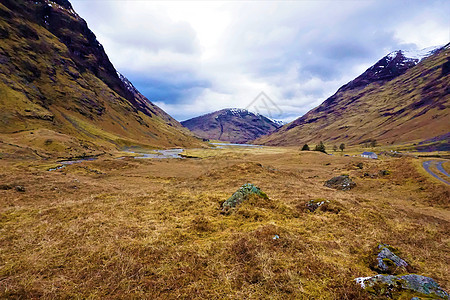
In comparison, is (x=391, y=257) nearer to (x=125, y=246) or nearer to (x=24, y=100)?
(x=125, y=246)

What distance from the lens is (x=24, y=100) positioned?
3999 inches

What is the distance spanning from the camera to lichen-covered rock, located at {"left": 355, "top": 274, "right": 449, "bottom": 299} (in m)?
5.04

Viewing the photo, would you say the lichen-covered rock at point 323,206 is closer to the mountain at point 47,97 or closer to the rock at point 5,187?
the rock at point 5,187

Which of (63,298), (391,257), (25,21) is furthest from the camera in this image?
(25,21)

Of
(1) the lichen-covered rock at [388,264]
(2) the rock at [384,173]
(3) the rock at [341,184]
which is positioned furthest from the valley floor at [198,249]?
(2) the rock at [384,173]

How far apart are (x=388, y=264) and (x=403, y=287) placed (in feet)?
6.26

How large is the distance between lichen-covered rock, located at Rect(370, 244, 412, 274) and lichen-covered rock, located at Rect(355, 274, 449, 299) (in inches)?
50.6

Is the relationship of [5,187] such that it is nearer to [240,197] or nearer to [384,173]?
[240,197]

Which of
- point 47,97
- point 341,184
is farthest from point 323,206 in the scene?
point 47,97

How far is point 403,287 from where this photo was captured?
5.24 m

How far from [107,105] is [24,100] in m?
90.9

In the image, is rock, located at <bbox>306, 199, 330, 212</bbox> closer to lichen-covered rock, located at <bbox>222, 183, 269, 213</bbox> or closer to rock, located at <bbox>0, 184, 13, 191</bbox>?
lichen-covered rock, located at <bbox>222, 183, 269, 213</bbox>

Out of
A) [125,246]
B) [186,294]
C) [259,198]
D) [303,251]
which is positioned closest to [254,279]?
[186,294]

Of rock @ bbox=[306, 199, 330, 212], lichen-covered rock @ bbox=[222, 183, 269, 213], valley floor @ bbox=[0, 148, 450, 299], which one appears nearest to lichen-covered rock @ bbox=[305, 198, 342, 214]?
rock @ bbox=[306, 199, 330, 212]
